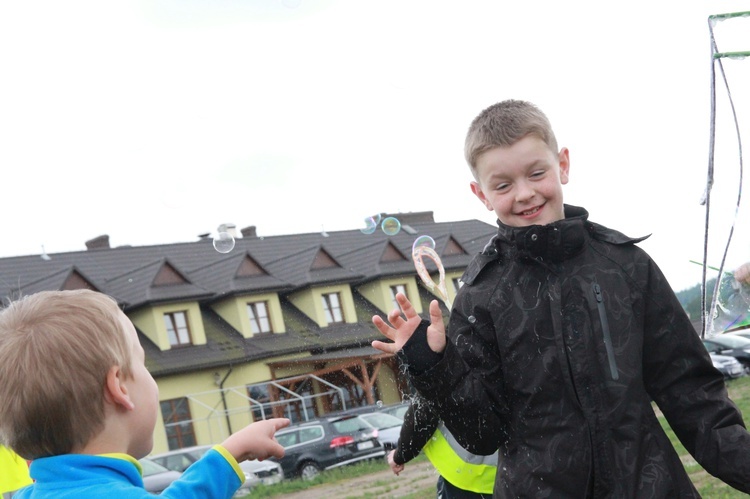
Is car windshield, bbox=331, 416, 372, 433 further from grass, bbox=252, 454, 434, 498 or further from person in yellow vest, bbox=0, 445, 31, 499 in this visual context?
person in yellow vest, bbox=0, 445, 31, 499

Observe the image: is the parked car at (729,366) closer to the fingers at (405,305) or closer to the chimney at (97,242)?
the fingers at (405,305)

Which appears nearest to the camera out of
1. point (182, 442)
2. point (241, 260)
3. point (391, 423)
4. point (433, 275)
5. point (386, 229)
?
point (386, 229)

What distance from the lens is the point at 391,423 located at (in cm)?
1578

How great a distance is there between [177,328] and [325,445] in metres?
12.3

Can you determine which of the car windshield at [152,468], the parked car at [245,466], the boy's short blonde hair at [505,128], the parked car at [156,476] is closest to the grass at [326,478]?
the parked car at [245,466]

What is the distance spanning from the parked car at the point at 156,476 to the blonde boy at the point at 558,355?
37.0 feet

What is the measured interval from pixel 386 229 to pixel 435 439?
5852 mm

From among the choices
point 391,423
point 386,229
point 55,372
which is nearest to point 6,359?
point 55,372

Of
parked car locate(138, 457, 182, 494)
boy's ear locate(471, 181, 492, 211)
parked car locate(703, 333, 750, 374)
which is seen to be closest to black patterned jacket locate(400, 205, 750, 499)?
boy's ear locate(471, 181, 492, 211)

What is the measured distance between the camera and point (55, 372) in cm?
196

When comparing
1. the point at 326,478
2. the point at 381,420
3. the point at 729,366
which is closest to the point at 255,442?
the point at 326,478

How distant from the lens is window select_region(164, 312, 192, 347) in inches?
1030

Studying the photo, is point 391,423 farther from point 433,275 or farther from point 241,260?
point 433,275

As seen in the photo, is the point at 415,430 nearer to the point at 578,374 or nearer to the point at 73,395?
the point at 578,374
